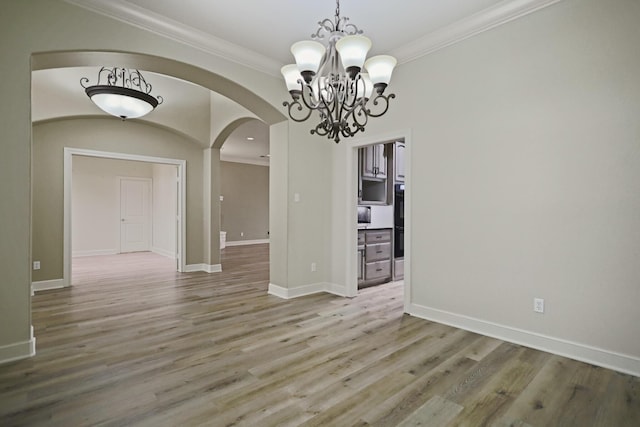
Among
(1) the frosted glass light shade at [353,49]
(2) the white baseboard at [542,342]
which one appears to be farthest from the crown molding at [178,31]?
(2) the white baseboard at [542,342]

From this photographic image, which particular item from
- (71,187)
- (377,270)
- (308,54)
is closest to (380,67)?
(308,54)

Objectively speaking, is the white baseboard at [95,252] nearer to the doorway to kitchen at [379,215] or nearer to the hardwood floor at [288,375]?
the hardwood floor at [288,375]

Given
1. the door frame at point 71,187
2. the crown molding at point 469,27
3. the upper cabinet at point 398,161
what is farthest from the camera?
the upper cabinet at point 398,161

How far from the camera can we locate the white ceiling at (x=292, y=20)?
2787 millimetres

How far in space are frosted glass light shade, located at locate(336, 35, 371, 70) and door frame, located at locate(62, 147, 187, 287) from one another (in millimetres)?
4764

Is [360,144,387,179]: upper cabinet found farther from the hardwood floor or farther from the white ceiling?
the hardwood floor

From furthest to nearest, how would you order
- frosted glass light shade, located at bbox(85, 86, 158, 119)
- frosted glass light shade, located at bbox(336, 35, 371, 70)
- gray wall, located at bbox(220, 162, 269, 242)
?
gray wall, located at bbox(220, 162, 269, 242)
frosted glass light shade, located at bbox(85, 86, 158, 119)
frosted glass light shade, located at bbox(336, 35, 371, 70)

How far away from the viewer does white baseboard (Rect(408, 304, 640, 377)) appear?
2334mm

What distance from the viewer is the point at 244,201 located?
11000 millimetres

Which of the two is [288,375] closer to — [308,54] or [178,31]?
[308,54]

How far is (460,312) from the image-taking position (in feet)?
10.6

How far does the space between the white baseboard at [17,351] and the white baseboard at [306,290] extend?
249 cm

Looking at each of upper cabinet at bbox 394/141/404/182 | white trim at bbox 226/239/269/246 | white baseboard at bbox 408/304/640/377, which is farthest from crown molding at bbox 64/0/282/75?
white trim at bbox 226/239/269/246

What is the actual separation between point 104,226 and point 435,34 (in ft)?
29.5
